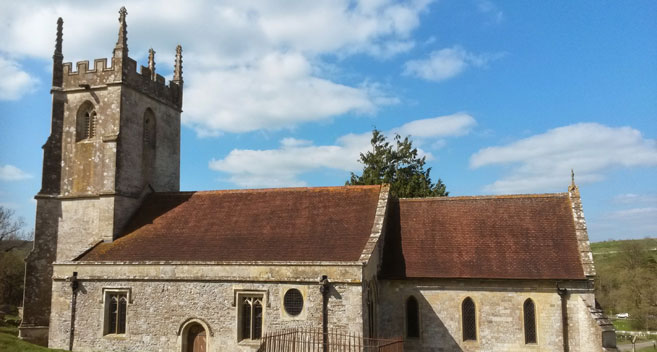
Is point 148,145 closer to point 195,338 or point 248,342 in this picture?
point 195,338

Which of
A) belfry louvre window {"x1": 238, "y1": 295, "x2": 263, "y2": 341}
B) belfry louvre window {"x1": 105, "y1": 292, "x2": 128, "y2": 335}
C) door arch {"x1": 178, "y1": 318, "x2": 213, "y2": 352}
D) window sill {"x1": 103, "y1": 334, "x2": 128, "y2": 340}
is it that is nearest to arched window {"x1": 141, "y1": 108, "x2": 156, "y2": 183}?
belfry louvre window {"x1": 105, "y1": 292, "x2": 128, "y2": 335}

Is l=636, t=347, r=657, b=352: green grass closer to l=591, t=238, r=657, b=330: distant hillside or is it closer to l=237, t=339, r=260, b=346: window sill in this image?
l=591, t=238, r=657, b=330: distant hillside

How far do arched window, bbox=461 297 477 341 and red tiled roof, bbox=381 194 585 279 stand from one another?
3.88 ft

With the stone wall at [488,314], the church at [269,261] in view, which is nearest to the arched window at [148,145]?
the church at [269,261]

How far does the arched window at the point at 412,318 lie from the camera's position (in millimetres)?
21156

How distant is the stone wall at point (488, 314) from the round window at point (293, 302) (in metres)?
3.71

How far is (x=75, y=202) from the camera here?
1022 inches

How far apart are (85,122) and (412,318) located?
19.2m

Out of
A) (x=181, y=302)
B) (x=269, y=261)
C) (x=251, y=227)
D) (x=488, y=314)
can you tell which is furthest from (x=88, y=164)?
(x=488, y=314)

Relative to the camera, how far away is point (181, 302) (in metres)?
20.9

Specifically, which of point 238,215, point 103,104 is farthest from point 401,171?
point 103,104

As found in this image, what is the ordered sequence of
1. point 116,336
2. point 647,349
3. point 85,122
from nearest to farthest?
point 116,336, point 85,122, point 647,349

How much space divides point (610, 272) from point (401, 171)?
24659 mm

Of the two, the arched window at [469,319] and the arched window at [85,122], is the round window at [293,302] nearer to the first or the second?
the arched window at [469,319]
